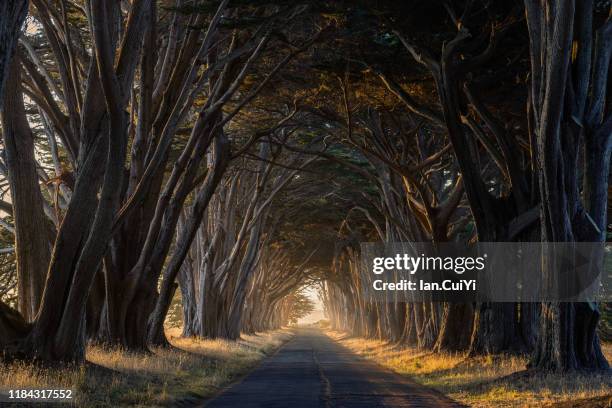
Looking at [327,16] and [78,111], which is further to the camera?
[327,16]

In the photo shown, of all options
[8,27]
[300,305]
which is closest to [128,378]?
[8,27]

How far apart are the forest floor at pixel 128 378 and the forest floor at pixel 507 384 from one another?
4.31 metres

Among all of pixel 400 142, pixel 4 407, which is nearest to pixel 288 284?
pixel 400 142

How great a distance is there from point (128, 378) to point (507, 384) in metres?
6.26

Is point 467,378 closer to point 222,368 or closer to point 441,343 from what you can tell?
point 222,368

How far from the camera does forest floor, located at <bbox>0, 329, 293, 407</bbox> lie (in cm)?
1064

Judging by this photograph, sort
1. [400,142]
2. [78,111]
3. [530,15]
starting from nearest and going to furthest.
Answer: [530,15] < [78,111] < [400,142]

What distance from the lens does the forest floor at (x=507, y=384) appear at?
37.2ft

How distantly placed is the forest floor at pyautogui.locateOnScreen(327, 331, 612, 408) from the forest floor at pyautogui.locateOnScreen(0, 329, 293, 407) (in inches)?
170

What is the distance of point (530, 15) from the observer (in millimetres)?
13727

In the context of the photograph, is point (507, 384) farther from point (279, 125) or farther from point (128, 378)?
point (279, 125)

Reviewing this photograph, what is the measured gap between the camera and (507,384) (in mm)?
13906

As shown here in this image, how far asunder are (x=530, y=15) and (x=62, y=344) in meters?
9.20

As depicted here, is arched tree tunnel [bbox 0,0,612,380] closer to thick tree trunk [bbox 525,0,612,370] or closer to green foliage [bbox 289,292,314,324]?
thick tree trunk [bbox 525,0,612,370]
